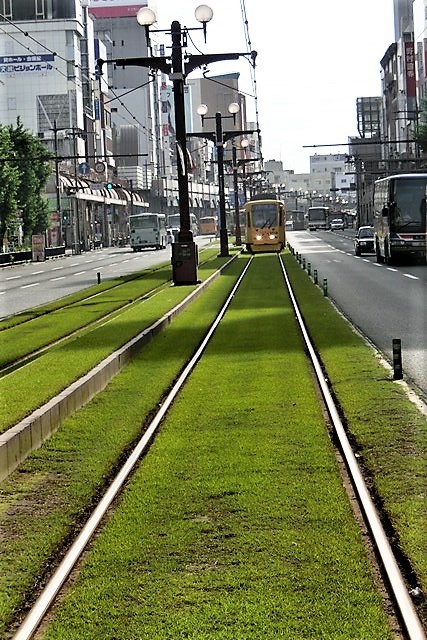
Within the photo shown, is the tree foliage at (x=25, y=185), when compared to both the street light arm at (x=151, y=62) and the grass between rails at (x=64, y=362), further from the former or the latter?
the grass between rails at (x=64, y=362)

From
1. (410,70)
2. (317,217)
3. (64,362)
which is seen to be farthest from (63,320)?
(317,217)

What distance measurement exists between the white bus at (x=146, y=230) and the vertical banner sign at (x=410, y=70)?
55828 mm

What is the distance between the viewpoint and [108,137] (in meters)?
170

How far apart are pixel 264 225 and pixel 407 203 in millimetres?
25285

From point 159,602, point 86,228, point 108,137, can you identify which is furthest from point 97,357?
point 108,137

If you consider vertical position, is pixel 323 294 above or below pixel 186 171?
below

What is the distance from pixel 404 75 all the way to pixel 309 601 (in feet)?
499

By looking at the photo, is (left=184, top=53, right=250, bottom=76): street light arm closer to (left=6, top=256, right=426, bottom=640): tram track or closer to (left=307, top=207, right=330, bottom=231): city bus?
(left=6, top=256, right=426, bottom=640): tram track

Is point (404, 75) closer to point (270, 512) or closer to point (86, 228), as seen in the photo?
point (86, 228)

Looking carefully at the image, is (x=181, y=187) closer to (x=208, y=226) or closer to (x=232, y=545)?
(x=232, y=545)

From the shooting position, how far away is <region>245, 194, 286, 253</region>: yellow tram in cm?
7638

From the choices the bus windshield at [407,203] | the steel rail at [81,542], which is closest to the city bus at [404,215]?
the bus windshield at [407,203]

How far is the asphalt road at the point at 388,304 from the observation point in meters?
18.8

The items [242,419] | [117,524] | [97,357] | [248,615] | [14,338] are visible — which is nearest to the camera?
[248,615]
